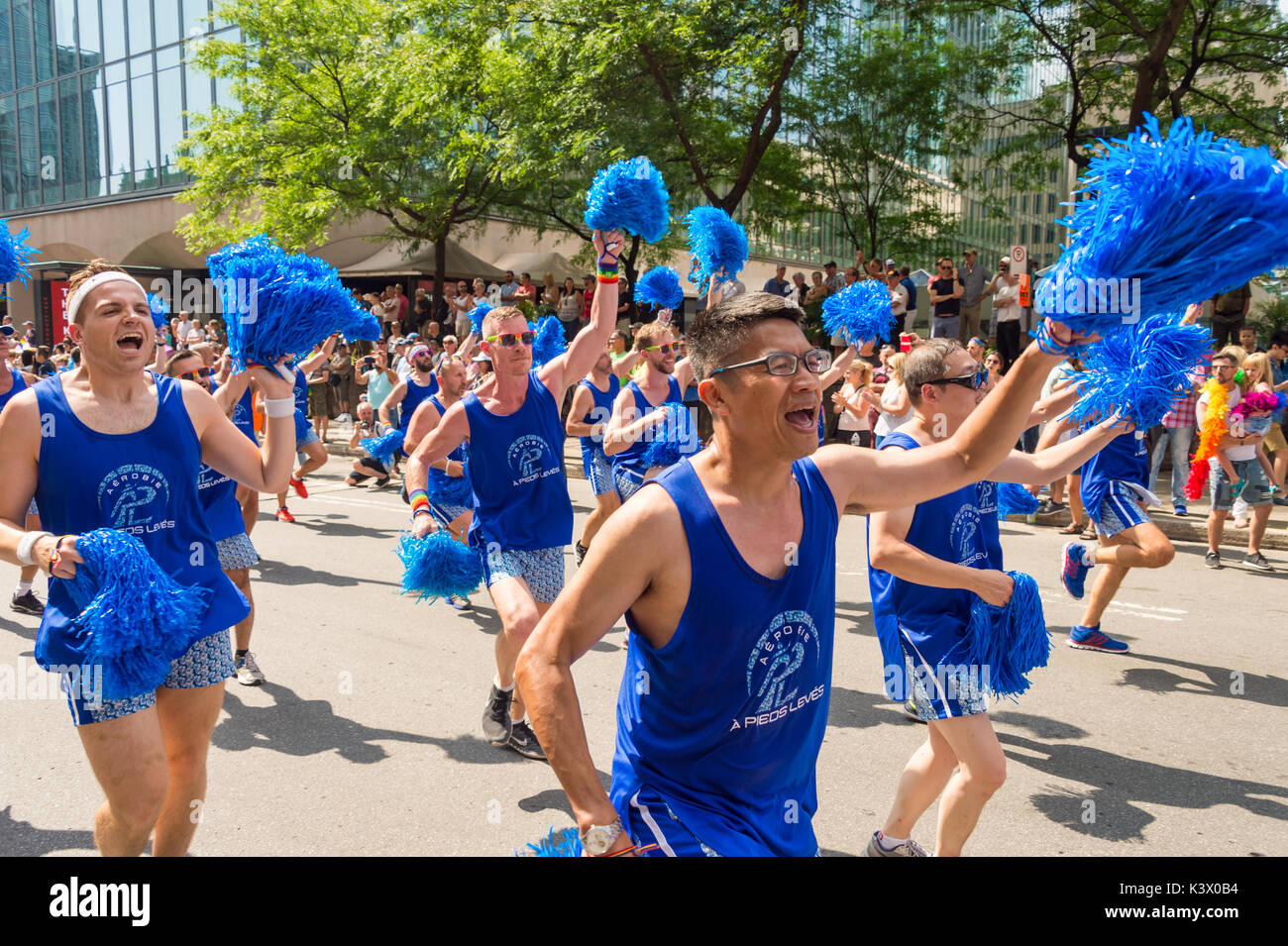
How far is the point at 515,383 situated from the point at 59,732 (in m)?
2.93

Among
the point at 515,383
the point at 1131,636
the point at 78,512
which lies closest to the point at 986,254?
the point at 1131,636

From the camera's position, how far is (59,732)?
535 cm

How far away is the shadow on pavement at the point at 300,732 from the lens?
5.16m

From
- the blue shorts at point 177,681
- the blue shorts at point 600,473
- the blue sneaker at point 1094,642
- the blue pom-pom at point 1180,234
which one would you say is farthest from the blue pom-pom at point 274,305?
the blue sneaker at point 1094,642

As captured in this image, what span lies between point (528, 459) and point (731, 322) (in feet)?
9.65

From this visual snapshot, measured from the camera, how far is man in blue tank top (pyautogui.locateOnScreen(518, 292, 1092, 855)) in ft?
6.94

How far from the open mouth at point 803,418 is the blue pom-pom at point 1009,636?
1.77 metres

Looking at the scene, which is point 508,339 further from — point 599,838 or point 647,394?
point 599,838

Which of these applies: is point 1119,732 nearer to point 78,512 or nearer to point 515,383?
point 515,383

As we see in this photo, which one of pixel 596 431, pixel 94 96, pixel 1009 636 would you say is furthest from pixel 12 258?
pixel 94 96

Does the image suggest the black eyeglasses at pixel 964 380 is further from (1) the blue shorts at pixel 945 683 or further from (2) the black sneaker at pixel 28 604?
(2) the black sneaker at pixel 28 604

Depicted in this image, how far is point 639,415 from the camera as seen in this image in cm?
752

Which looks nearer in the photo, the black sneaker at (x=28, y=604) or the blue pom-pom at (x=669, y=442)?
the blue pom-pom at (x=669, y=442)

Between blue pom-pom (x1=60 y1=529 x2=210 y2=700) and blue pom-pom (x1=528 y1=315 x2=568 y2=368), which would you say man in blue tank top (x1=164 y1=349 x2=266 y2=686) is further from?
blue pom-pom (x1=528 y1=315 x2=568 y2=368)
